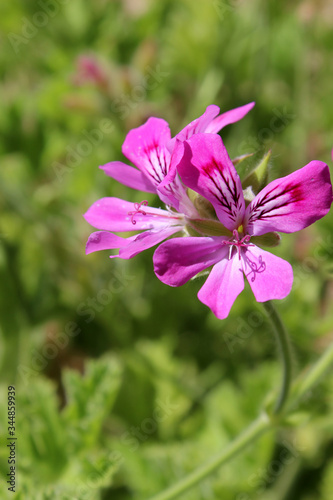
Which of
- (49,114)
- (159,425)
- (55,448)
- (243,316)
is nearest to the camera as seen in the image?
(55,448)

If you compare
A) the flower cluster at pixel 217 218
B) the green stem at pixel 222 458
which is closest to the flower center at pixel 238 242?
the flower cluster at pixel 217 218

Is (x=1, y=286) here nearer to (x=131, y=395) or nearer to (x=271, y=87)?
(x=131, y=395)

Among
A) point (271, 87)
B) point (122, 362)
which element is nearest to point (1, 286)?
point (122, 362)

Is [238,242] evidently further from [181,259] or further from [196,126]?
[196,126]

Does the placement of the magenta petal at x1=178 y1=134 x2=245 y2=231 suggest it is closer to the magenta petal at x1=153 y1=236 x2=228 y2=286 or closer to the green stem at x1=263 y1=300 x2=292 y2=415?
the magenta petal at x1=153 y1=236 x2=228 y2=286

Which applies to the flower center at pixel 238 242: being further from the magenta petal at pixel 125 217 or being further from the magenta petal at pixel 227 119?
the magenta petal at pixel 227 119

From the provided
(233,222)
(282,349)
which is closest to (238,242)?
(233,222)

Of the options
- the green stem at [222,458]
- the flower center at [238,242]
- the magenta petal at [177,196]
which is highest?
the magenta petal at [177,196]
